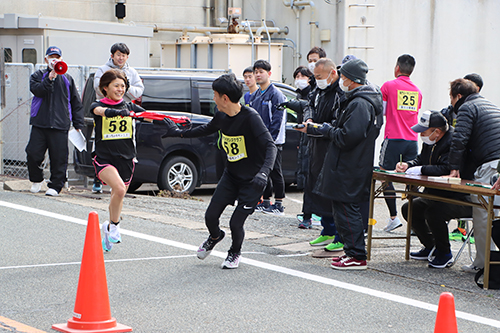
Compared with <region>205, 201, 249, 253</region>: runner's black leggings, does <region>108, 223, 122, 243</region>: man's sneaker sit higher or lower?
lower

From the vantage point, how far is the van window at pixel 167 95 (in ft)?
37.1

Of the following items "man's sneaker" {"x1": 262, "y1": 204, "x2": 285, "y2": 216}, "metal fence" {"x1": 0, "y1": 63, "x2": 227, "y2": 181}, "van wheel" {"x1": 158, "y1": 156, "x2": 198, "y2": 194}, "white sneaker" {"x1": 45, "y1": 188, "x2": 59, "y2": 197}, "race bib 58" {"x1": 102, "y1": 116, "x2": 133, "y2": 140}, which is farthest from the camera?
"metal fence" {"x1": 0, "y1": 63, "x2": 227, "y2": 181}

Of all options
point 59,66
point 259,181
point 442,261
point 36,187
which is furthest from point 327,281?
point 36,187

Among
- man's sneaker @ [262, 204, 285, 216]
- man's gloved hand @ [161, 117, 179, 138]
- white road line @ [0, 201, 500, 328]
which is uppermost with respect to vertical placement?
man's gloved hand @ [161, 117, 179, 138]

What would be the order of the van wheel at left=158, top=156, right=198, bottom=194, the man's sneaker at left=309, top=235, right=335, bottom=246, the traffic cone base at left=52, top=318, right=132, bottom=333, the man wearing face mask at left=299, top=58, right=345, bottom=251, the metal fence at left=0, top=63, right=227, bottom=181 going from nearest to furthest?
the traffic cone base at left=52, top=318, right=132, bottom=333 → the man wearing face mask at left=299, top=58, right=345, bottom=251 → the man's sneaker at left=309, top=235, right=335, bottom=246 → the van wheel at left=158, top=156, right=198, bottom=194 → the metal fence at left=0, top=63, right=227, bottom=181

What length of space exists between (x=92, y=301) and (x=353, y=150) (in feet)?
9.53

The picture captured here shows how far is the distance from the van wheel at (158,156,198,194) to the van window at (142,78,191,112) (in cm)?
80

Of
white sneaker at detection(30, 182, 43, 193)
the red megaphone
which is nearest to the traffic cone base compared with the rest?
the red megaphone

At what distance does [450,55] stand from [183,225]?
10819 mm

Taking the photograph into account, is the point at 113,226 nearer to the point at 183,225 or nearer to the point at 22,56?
the point at 183,225

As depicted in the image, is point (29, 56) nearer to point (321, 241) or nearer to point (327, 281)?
point (321, 241)

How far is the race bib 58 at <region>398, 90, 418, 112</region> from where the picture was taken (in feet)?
30.3

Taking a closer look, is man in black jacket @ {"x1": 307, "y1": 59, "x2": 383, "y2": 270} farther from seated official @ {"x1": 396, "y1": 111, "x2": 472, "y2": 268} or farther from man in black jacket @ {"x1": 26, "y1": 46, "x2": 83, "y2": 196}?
man in black jacket @ {"x1": 26, "y1": 46, "x2": 83, "y2": 196}

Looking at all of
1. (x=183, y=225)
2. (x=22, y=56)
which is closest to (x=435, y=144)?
(x=183, y=225)
